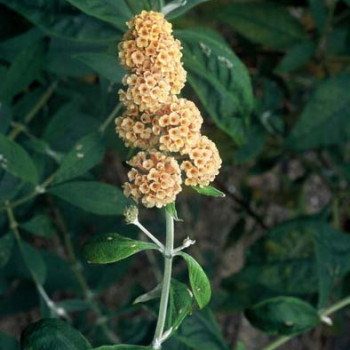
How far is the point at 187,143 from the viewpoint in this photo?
0.67 meters

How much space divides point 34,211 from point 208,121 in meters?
0.49

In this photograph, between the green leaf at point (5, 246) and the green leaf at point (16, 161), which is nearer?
the green leaf at point (16, 161)

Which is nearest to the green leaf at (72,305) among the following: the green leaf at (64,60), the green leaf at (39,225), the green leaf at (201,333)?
the green leaf at (39,225)

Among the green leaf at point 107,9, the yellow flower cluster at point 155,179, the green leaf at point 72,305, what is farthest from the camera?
the green leaf at point 72,305

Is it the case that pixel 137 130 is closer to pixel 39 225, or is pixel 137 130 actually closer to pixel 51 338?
pixel 51 338

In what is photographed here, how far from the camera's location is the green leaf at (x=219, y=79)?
0.85 meters

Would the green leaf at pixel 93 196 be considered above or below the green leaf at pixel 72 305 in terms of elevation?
above

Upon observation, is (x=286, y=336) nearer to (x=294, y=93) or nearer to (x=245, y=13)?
(x=245, y=13)

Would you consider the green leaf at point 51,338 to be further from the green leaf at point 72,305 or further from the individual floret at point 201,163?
the green leaf at point 72,305

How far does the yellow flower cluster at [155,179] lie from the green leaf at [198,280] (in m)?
0.07

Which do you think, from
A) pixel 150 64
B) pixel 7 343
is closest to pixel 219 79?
pixel 150 64

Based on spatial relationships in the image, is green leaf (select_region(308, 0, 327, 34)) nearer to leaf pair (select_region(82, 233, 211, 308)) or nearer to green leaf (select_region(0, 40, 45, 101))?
green leaf (select_region(0, 40, 45, 101))

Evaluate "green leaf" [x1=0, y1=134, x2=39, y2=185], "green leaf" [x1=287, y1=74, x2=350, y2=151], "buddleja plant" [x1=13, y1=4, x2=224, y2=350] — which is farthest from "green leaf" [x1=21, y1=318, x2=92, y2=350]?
"green leaf" [x1=287, y1=74, x2=350, y2=151]

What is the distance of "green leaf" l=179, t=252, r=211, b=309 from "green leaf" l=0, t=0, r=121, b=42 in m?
0.30
